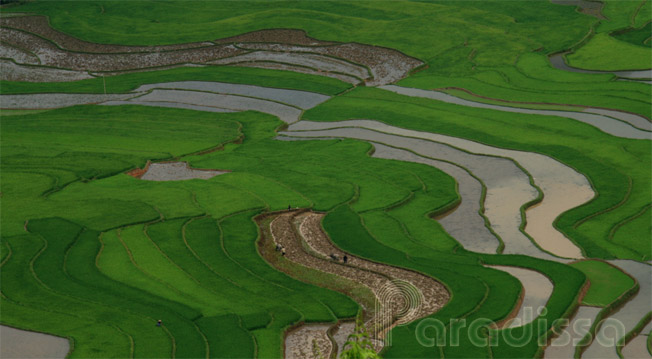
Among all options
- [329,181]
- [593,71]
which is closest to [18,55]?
[329,181]

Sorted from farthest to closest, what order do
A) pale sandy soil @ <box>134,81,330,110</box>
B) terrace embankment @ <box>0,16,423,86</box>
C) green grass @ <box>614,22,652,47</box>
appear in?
terrace embankment @ <box>0,16,423,86</box>, green grass @ <box>614,22,652,47</box>, pale sandy soil @ <box>134,81,330,110</box>

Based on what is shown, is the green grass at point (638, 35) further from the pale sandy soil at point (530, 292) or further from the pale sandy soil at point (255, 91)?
the pale sandy soil at point (530, 292)

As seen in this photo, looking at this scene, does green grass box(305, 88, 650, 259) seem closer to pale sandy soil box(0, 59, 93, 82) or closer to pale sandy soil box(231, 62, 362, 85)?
pale sandy soil box(231, 62, 362, 85)

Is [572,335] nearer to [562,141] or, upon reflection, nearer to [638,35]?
[562,141]

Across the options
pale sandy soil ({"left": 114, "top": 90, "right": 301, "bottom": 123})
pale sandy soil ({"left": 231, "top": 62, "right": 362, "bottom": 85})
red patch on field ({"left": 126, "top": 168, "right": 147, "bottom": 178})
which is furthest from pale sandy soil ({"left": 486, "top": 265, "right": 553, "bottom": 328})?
pale sandy soil ({"left": 231, "top": 62, "right": 362, "bottom": 85})

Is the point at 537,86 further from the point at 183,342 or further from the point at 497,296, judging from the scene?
the point at 183,342

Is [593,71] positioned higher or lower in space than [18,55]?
higher
